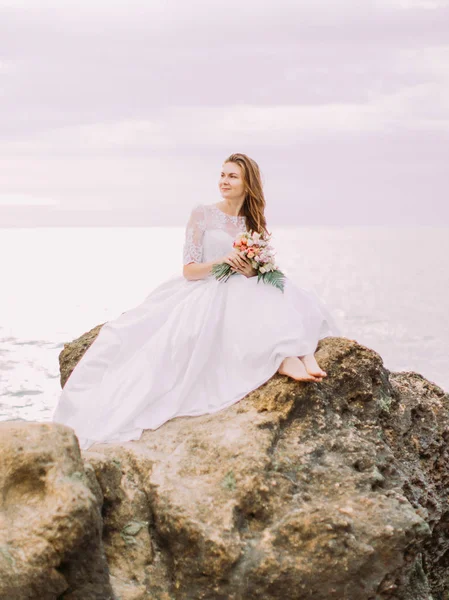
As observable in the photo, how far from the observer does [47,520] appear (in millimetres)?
4746

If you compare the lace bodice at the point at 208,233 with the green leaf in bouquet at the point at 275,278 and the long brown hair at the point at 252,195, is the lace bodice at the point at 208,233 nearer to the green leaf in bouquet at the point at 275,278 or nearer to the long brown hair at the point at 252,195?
the long brown hair at the point at 252,195

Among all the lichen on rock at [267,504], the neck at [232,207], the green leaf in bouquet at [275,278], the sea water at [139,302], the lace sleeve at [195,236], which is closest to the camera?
the lichen on rock at [267,504]

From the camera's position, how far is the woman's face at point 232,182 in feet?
27.3

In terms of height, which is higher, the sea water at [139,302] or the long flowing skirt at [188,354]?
the long flowing skirt at [188,354]

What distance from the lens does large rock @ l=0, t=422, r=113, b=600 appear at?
4703 mm

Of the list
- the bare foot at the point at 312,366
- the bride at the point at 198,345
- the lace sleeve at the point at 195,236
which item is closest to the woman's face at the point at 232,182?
the bride at the point at 198,345

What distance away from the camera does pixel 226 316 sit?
732 centimetres

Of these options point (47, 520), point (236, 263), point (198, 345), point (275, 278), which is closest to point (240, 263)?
point (236, 263)

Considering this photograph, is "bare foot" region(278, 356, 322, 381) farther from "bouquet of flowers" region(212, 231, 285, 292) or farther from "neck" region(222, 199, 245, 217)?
"neck" region(222, 199, 245, 217)

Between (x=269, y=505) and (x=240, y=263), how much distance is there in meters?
2.75

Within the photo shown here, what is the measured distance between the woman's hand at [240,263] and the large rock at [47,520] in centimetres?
294

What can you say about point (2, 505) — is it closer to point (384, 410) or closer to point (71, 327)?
point (384, 410)

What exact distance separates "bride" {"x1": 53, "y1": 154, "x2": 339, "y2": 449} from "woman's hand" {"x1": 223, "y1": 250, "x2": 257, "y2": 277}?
0.04 ft

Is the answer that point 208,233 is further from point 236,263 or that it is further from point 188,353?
point 188,353
